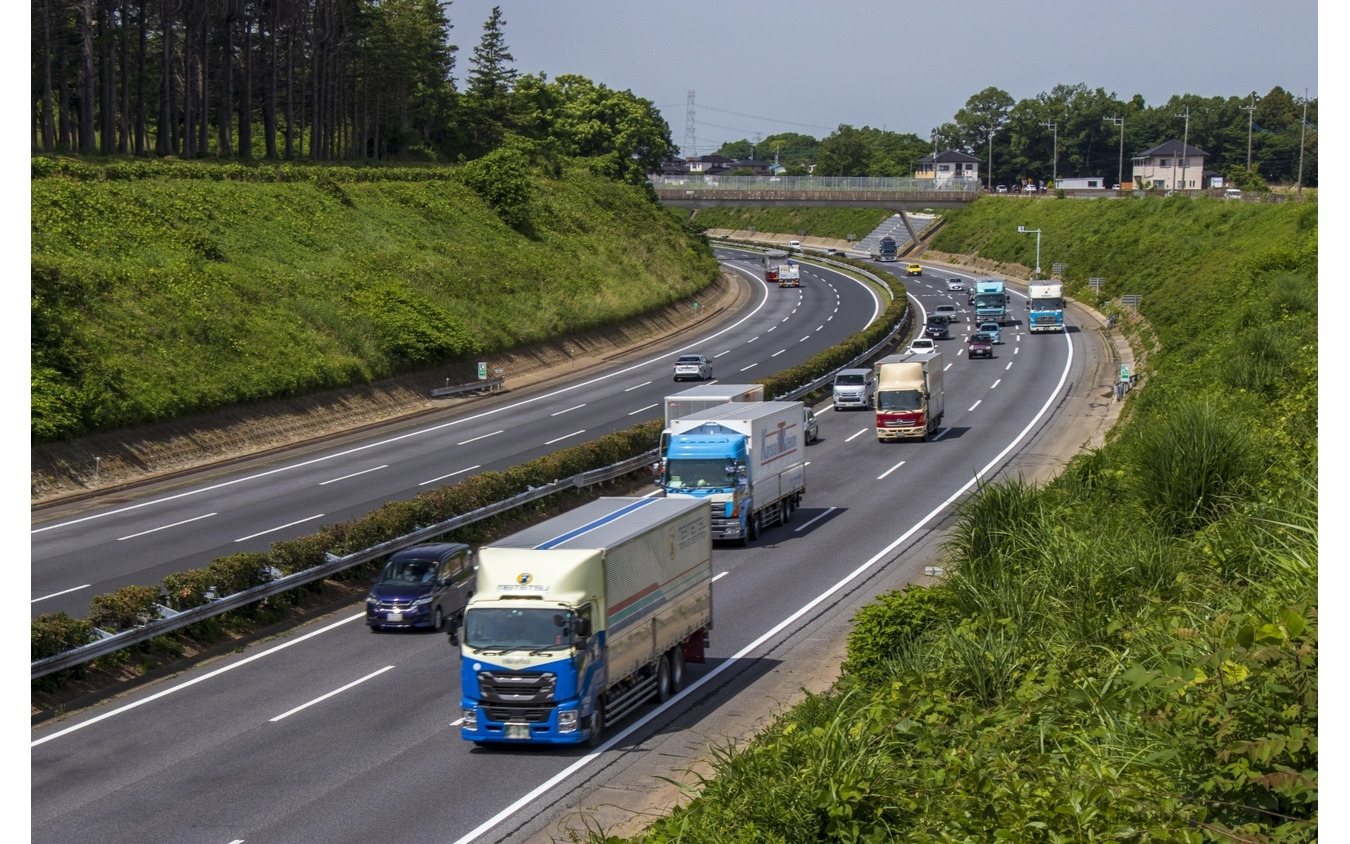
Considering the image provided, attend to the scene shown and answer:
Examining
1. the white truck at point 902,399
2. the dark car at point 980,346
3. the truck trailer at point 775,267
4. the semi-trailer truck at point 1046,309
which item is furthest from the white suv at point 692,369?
the truck trailer at point 775,267

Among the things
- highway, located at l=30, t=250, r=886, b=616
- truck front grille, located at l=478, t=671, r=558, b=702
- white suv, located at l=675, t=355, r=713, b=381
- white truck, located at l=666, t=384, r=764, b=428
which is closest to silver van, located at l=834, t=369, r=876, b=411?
highway, located at l=30, t=250, r=886, b=616

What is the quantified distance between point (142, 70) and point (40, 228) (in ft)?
96.6

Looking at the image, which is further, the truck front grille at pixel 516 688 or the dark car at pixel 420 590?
the dark car at pixel 420 590

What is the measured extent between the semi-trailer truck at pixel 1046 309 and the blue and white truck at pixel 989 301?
173 inches

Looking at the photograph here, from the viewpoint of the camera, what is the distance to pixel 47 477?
43.8m

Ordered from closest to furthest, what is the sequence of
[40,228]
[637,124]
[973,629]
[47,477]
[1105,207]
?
1. [973,629]
2. [47,477]
3. [40,228]
4. [1105,207]
5. [637,124]

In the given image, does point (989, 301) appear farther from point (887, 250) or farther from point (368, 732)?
point (368, 732)

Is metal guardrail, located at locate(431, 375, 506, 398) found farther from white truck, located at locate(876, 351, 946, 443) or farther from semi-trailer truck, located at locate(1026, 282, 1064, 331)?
semi-trailer truck, located at locate(1026, 282, 1064, 331)

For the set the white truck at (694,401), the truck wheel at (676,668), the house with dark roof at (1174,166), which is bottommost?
the truck wheel at (676,668)

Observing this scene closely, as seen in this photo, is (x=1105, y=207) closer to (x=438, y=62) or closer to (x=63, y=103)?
(x=438, y=62)

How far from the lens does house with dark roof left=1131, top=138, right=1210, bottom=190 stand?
173 meters

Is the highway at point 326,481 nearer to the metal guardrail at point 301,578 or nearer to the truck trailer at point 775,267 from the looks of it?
the metal guardrail at point 301,578

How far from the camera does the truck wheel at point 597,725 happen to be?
2156cm

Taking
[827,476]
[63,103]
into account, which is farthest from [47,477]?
[63,103]
